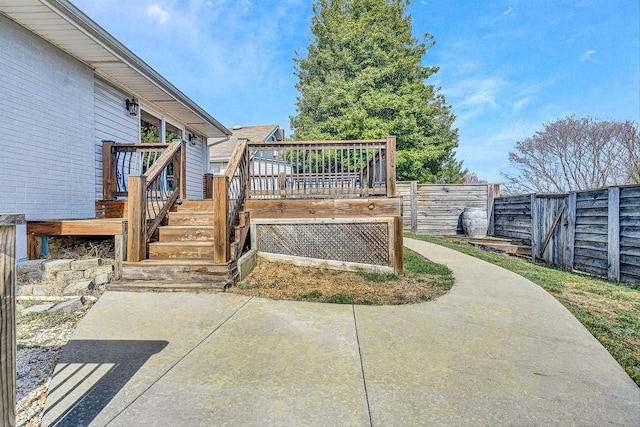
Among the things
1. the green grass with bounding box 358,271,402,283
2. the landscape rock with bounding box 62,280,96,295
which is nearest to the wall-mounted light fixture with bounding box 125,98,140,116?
the landscape rock with bounding box 62,280,96,295

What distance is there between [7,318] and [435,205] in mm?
11348

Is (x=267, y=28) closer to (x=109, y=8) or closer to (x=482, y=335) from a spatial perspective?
(x=109, y=8)

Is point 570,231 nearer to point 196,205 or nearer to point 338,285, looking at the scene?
point 338,285

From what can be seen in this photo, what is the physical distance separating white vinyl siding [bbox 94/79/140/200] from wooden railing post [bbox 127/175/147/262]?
2422 mm

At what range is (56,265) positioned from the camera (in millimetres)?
3703

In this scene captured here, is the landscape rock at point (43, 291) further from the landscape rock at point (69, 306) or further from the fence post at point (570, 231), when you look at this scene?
the fence post at point (570, 231)

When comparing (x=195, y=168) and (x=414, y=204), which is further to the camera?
(x=414, y=204)

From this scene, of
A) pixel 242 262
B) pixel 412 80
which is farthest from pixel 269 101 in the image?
pixel 242 262

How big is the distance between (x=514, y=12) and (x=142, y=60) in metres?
14.8

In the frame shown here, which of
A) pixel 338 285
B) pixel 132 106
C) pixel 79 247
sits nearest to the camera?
pixel 338 285

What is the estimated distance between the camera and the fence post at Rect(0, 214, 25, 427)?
1168 millimetres

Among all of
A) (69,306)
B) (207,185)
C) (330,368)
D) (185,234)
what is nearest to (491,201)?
(207,185)

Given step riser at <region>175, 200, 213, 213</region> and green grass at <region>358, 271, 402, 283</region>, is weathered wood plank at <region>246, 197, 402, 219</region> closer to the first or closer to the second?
step riser at <region>175, 200, 213, 213</region>

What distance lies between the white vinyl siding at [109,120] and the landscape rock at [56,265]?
2150 mm
